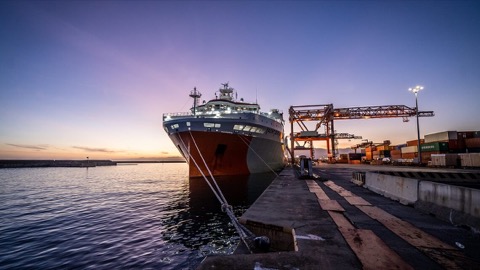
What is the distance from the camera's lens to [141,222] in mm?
12469

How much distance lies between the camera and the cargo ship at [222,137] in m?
26.3

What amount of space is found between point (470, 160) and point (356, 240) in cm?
3677

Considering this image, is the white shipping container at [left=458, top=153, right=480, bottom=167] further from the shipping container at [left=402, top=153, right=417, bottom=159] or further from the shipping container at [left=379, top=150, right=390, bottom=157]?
the shipping container at [left=379, top=150, right=390, bottom=157]

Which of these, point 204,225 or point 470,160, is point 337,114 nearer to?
point 470,160

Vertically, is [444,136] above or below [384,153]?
above

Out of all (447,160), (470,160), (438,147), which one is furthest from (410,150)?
(470,160)

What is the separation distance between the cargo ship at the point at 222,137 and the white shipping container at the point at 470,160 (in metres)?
26.3

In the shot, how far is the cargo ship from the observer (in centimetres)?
2630

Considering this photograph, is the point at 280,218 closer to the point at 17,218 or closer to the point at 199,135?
the point at 17,218

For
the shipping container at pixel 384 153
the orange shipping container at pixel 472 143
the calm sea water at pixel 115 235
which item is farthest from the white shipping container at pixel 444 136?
the calm sea water at pixel 115 235

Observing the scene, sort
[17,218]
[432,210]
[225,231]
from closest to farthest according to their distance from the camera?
[432,210] → [225,231] → [17,218]

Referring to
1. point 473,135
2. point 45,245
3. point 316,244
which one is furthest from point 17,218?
point 473,135

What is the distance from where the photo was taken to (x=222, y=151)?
2858 centimetres

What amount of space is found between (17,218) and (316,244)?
63.2 ft
